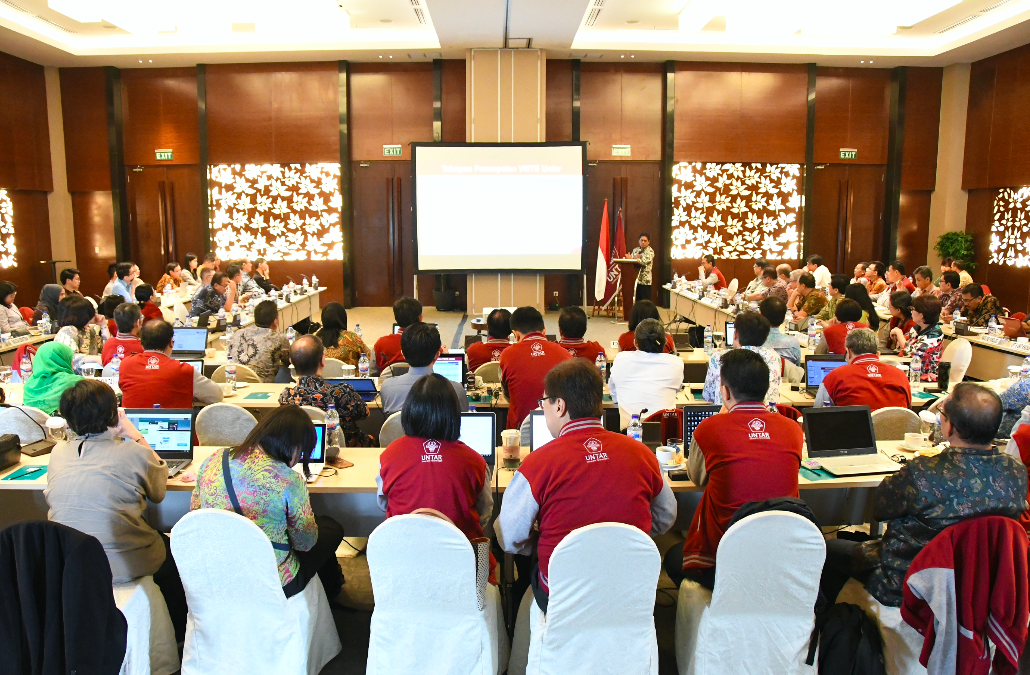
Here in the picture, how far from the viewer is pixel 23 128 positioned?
1139 centimetres

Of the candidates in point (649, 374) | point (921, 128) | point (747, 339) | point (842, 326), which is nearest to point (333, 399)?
point (649, 374)

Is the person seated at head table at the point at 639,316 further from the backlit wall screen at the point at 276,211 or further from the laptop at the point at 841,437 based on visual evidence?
the backlit wall screen at the point at 276,211

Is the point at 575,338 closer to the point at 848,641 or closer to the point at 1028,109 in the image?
the point at 848,641

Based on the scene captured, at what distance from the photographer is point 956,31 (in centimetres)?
1084

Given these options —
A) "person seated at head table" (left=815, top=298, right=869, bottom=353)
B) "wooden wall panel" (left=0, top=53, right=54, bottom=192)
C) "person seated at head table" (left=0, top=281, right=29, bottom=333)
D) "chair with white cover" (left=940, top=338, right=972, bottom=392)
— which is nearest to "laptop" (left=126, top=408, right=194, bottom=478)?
"person seated at head table" (left=815, top=298, right=869, bottom=353)

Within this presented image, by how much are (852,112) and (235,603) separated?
12281 mm

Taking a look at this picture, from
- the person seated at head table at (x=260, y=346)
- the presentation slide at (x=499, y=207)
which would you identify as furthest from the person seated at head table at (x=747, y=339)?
the presentation slide at (x=499, y=207)

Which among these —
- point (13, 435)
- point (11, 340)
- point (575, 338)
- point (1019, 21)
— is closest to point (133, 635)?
point (13, 435)

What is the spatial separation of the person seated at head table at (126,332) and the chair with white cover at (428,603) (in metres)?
3.17

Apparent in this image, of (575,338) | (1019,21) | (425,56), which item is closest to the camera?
(575,338)

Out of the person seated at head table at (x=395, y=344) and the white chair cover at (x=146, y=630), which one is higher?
the person seated at head table at (x=395, y=344)

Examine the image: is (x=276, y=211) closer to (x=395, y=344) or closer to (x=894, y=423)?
(x=395, y=344)

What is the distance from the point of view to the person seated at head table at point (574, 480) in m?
2.44

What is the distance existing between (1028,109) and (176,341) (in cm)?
1127
